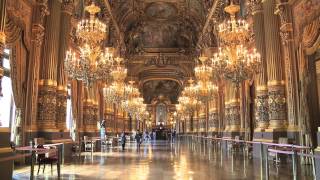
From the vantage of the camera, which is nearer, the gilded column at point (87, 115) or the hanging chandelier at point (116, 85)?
the hanging chandelier at point (116, 85)

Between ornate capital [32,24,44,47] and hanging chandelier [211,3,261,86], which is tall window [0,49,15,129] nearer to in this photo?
ornate capital [32,24,44,47]

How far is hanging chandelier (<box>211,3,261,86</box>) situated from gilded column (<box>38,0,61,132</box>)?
6635 mm

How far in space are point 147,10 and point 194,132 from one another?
14.7 meters

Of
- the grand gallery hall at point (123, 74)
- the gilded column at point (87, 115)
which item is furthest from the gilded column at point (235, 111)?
the gilded column at point (87, 115)

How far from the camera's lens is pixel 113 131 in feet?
99.8

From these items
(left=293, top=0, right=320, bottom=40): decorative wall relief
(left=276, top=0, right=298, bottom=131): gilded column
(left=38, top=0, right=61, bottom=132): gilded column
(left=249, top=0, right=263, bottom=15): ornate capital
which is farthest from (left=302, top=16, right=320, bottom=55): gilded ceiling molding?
(left=38, top=0, right=61, bottom=132): gilded column

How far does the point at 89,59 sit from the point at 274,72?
714cm

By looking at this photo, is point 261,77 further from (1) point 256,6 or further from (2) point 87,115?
(2) point 87,115

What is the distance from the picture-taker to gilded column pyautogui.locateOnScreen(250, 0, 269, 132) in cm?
1327

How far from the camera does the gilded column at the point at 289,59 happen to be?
11672 mm

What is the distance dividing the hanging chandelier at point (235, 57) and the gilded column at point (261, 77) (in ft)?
7.47

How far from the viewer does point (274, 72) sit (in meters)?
12.6

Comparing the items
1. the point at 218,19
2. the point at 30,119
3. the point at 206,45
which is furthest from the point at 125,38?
the point at 30,119

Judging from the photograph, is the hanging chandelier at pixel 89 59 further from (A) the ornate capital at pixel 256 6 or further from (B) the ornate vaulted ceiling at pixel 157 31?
(B) the ornate vaulted ceiling at pixel 157 31
